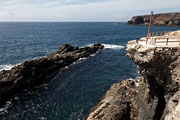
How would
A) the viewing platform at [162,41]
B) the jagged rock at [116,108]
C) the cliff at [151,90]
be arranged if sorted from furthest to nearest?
1. the jagged rock at [116,108]
2. the viewing platform at [162,41]
3. the cliff at [151,90]

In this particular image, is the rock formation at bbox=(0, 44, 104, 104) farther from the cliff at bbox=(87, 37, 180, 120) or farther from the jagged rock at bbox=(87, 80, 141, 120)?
the cliff at bbox=(87, 37, 180, 120)

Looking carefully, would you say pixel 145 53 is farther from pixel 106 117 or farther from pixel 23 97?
pixel 23 97

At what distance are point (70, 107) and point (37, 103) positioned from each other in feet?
20.6

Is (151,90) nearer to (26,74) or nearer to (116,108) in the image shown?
(116,108)

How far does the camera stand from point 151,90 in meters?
18.1

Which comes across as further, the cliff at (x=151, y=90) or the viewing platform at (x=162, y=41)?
the viewing platform at (x=162, y=41)

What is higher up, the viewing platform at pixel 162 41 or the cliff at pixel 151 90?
the viewing platform at pixel 162 41

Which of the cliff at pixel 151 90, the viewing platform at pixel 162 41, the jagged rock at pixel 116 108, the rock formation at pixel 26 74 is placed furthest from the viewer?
the rock formation at pixel 26 74

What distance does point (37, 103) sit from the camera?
25.0 metres

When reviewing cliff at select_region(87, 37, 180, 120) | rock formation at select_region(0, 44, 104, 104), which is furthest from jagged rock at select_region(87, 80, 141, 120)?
rock formation at select_region(0, 44, 104, 104)

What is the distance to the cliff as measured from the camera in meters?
15.1

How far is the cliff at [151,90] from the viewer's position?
49.5 ft

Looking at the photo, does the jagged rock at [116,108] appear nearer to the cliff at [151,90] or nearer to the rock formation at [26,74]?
the cliff at [151,90]

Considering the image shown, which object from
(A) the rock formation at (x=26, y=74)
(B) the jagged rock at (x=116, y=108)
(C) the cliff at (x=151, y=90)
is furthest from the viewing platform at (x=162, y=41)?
(A) the rock formation at (x=26, y=74)
